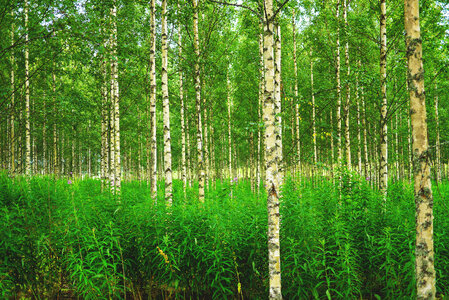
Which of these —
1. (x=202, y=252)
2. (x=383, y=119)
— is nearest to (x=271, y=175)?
(x=202, y=252)

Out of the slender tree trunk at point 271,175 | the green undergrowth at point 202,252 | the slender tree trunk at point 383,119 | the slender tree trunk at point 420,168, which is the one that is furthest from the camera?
the slender tree trunk at point 383,119

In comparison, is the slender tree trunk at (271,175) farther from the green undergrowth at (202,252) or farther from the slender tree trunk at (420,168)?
the slender tree trunk at (420,168)

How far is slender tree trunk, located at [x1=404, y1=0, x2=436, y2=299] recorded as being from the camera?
297 cm

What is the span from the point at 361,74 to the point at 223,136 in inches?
725

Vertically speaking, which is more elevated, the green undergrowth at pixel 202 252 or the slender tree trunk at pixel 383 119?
the slender tree trunk at pixel 383 119

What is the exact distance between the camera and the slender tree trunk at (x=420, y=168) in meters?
2.97

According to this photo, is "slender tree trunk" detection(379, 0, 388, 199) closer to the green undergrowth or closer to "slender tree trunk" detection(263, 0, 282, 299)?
the green undergrowth

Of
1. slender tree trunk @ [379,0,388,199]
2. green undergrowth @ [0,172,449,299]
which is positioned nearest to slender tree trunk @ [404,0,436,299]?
green undergrowth @ [0,172,449,299]

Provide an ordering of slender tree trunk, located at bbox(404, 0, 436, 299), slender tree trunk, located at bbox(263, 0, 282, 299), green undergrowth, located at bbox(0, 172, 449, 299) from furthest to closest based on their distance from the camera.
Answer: green undergrowth, located at bbox(0, 172, 449, 299) → slender tree trunk, located at bbox(263, 0, 282, 299) → slender tree trunk, located at bbox(404, 0, 436, 299)

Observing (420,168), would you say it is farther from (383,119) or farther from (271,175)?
(383,119)

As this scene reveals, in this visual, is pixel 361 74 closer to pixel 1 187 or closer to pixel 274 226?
pixel 274 226

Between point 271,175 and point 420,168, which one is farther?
point 271,175

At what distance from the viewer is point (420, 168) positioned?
3.04 metres

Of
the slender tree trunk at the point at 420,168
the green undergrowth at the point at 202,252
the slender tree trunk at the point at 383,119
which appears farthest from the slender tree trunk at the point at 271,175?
the slender tree trunk at the point at 383,119
